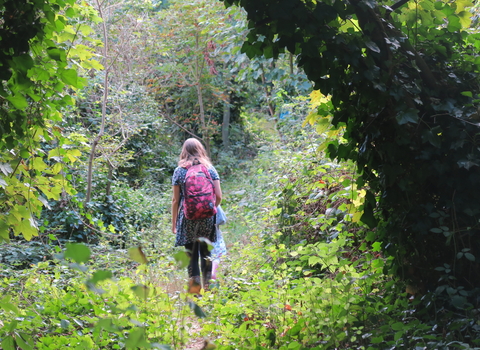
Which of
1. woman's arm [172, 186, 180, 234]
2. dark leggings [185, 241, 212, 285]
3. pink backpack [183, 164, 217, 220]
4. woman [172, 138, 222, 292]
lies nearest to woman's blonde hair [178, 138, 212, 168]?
woman [172, 138, 222, 292]

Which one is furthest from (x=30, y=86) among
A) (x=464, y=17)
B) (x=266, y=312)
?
(x=464, y=17)

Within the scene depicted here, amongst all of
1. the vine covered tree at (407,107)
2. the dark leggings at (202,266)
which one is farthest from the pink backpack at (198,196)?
the vine covered tree at (407,107)

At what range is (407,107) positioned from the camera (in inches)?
115

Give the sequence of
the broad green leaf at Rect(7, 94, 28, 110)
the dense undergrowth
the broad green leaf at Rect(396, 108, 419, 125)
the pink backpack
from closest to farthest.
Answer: the dense undergrowth
the broad green leaf at Rect(396, 108, 419, 125)
the broad green leaf at Rect(7, 94, 28, 110)
the pink backpack

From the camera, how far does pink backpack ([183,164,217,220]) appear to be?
5.61 meters

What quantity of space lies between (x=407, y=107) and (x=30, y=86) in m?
2.50

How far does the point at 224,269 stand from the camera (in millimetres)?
6148

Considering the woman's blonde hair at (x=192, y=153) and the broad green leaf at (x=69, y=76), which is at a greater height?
the broad green leaf at (x=69, y=76)

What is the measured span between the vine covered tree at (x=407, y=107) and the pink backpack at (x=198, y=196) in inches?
101

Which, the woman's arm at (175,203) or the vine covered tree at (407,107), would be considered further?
the woman's arm at (175,203)

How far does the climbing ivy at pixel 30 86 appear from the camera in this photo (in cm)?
303

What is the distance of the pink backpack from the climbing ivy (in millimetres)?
1805

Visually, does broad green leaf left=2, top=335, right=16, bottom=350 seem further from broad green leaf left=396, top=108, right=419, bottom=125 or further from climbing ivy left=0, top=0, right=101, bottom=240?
broad green leaf left=396, top=108, right=419, bottom=125

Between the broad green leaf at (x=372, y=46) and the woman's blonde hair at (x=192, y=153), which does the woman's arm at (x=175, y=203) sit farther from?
the broad green leaf at (x=372, y=46)
